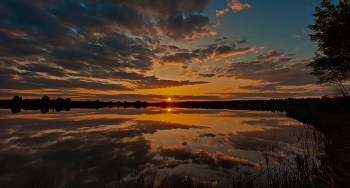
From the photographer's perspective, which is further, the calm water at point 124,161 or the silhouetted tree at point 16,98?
the silhouetted tree at point 16,98

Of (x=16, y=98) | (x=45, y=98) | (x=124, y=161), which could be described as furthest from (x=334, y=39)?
(x=16, y=98)

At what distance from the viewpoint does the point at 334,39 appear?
20.8 metres

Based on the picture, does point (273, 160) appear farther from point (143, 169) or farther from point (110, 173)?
point (110, 173)

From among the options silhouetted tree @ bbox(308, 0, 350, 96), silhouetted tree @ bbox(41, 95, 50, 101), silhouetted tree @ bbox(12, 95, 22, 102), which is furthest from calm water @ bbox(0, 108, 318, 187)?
silhouetted tree @ bbox(12, 95, 22, 102)

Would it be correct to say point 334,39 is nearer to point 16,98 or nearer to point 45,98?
point 45,98

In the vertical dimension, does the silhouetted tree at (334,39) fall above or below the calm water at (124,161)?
above

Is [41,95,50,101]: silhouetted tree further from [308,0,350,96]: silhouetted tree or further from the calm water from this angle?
[308,0,350,96]: silhouetted tree

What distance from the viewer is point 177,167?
328 inches

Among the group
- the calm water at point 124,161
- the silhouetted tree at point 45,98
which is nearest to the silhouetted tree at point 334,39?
the calm water at point 124,161

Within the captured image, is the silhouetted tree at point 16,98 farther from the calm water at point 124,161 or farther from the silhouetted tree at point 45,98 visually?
the calm water at point 124,161

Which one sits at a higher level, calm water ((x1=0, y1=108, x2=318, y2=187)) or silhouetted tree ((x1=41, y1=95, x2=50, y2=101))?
silhouetted tree ((x1=41, y1=95, x2=50, y2=101))

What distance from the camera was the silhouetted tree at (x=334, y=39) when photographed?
20167 mm

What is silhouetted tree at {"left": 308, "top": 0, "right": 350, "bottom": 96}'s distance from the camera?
66.2ft

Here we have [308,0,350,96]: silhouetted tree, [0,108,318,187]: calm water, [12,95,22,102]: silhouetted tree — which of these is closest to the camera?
[0,108,318,187]: calm water
